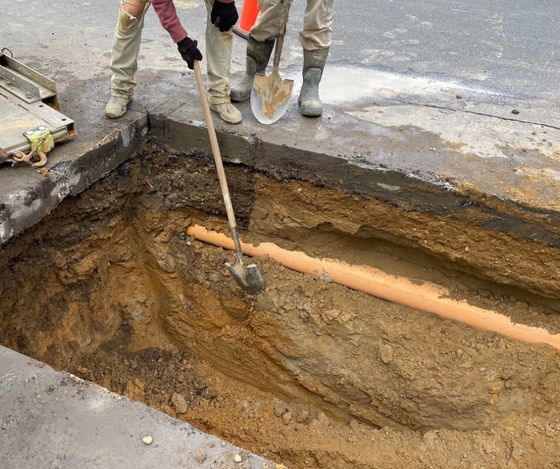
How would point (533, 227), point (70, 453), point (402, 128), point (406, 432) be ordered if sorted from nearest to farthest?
point (70, 453), point (533, 227), point (406, 432), point (402, 128)

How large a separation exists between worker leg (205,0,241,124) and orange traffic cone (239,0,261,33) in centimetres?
179

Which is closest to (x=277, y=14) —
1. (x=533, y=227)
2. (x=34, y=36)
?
(x=533, y=227)

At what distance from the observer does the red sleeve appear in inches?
102

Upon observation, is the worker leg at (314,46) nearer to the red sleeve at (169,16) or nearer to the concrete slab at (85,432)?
the red sleeve at (169,16)

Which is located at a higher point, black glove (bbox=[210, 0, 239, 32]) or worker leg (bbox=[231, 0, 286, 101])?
black glove (bbox=[210, 0, 239, 32])

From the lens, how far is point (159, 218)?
3.51m

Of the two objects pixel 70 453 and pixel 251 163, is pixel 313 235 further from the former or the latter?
pixel 70 453

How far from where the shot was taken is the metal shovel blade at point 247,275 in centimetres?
304

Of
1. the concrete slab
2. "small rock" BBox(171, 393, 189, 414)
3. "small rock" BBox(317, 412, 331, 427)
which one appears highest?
the concrete slab

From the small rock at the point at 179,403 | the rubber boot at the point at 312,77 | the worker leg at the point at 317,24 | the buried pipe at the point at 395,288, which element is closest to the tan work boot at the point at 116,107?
the buried pipe at the point at 395,288

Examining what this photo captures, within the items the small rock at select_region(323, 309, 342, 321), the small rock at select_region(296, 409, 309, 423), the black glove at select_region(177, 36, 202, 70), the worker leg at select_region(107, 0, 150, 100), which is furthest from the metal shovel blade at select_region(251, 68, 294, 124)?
the small rock at select_region(296, 409, 309, 423)

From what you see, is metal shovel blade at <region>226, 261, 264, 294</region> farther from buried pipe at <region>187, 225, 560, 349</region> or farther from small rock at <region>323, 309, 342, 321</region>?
small rock at <region>323, 309, 342, 321</region>

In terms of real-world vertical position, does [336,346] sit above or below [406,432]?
above

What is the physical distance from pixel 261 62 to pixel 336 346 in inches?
84.3
